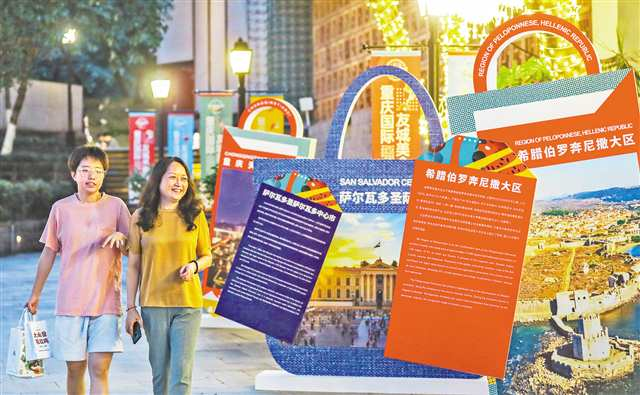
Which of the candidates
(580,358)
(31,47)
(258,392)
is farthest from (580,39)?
(31,47)

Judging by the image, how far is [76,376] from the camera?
8.22m

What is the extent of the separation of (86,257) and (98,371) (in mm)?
656

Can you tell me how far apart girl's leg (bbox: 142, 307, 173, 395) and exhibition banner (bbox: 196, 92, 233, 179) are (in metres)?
16.3

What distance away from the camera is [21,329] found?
845cm

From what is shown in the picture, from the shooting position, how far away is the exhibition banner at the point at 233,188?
539 inches

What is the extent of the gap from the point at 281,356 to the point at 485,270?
2883 mm

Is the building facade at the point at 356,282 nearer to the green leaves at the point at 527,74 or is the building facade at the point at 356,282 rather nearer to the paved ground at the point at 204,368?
the paved ground at the point at 204,368

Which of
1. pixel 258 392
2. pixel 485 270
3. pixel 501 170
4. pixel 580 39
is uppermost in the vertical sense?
pixel 580 39

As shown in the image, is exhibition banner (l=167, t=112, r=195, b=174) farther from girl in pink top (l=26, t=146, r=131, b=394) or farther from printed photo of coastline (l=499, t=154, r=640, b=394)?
printed photo of coastline (l=499, t=154, r=640, b=394)

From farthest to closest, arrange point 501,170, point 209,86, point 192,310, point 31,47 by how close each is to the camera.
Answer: point 209,86, point 31,47, point 192,310, point 501,170

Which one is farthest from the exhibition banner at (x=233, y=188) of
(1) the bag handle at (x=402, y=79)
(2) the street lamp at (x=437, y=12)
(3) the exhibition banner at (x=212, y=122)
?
(3) the exhibition banner at (x=212, y=122)

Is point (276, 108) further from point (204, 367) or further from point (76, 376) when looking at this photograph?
point (76, 376)

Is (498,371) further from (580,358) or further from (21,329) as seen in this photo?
(21,329)

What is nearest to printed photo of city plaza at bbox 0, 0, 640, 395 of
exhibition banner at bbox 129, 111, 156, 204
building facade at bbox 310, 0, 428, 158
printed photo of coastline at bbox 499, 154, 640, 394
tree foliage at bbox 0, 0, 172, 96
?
printed photo of coastline at bbox 499, 154, 640, 394
